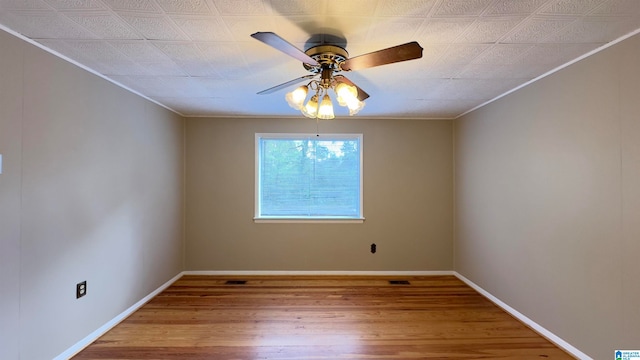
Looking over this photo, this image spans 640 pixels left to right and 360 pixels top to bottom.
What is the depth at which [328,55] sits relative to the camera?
177 centimetres

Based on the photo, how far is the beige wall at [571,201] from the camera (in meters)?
1.82

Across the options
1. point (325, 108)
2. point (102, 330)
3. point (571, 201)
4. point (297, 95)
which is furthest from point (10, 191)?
point (571, 201)

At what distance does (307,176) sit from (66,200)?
2.63 meters

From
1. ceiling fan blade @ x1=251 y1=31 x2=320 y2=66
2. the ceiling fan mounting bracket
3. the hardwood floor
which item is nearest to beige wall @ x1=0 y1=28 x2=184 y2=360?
the hardwood floor

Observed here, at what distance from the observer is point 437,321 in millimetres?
2721

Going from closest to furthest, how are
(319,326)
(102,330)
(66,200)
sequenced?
1. (66,200)
2. (102,330)
3. (319,326)

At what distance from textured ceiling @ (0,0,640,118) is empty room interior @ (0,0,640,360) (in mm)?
16

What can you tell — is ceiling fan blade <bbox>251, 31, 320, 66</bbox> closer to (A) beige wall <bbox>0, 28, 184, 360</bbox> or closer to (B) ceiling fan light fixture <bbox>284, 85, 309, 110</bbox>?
(B) ceiling fan light fixture <bbox>284, 85, 309, 110</bbox>

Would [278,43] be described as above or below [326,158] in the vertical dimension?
above

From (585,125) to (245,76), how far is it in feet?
8.71

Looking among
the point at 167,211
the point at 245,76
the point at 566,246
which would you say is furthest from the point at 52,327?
the point at 566,246

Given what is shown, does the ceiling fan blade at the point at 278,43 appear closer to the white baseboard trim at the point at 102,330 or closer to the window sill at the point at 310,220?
the white baseboard trim at the point at 102,330

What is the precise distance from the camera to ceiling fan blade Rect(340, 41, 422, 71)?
133cm

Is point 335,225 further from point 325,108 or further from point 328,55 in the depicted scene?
point 328,55
